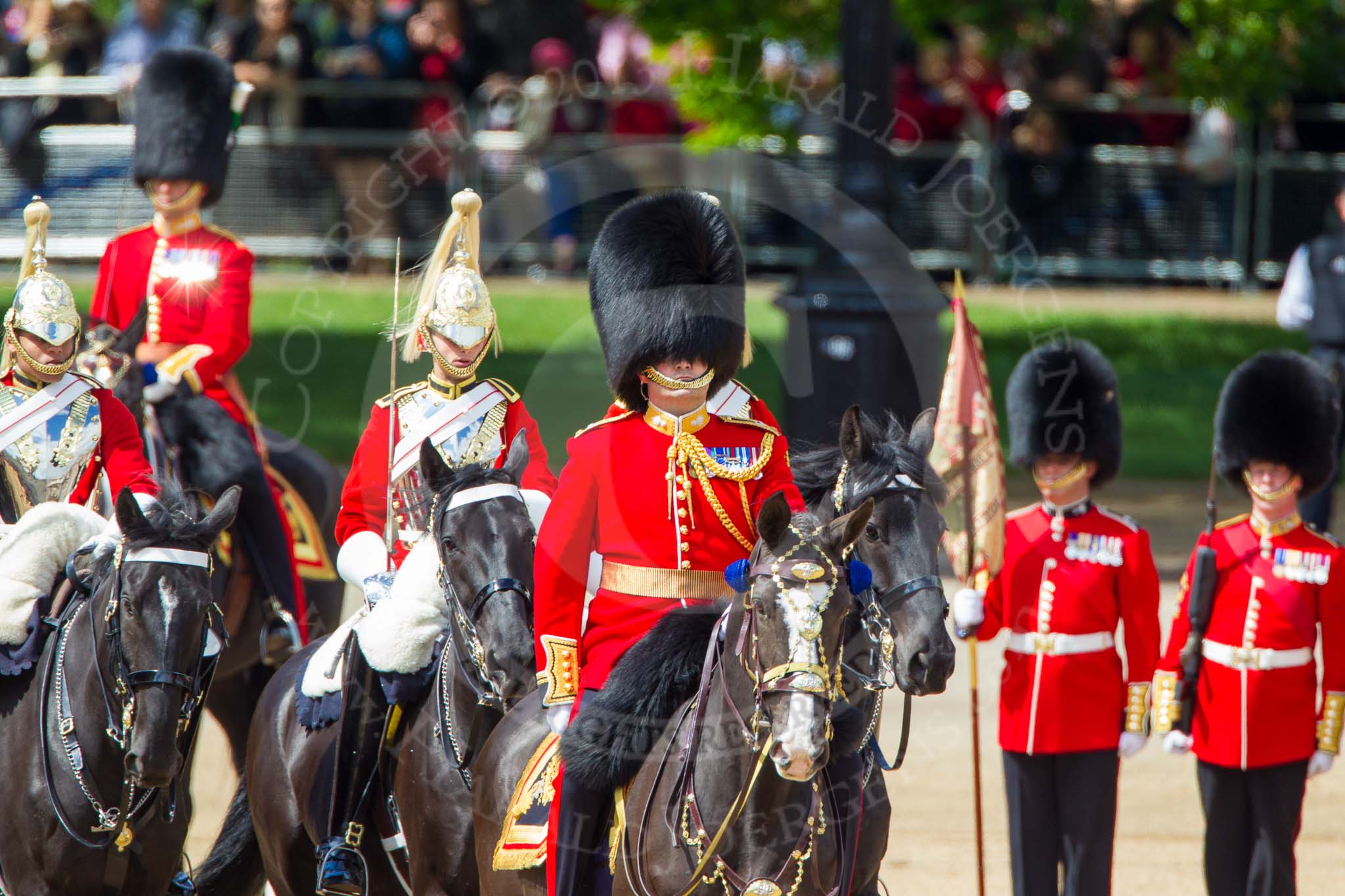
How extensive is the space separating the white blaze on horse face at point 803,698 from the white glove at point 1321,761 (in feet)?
8.52

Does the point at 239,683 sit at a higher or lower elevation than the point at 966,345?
lower

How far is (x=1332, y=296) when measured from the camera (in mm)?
10961

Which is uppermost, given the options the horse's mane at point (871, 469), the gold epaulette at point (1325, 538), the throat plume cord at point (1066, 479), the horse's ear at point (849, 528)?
the horse's ear at point (849, 528)

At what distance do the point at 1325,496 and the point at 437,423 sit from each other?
556cm

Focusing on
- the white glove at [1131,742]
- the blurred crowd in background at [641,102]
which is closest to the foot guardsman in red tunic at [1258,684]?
the white glove at [1131,742]

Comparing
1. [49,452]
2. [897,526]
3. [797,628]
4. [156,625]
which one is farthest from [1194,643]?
[49,452]

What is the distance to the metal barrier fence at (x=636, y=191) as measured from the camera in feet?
48.9

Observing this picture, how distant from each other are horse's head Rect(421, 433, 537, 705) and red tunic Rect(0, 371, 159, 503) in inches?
A: 45.7

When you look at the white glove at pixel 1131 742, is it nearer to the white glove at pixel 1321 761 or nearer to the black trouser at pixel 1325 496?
the white glove at pixel 1321 761

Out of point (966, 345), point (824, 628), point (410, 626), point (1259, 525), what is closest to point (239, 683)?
point (410, 626)

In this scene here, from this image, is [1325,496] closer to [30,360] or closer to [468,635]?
[468,635]

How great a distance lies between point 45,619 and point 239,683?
6.50 feet

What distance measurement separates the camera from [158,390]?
7250 mm

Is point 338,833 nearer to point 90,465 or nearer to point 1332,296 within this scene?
point 90,465
